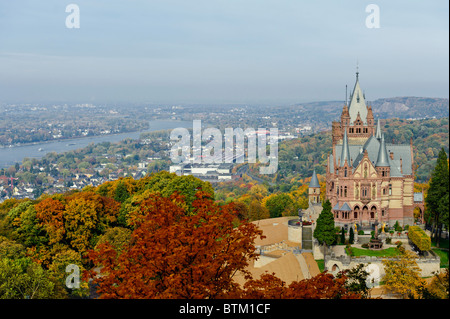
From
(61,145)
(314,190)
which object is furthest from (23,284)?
(61,145)

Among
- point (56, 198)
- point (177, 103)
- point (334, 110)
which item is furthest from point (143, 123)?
point (56, 198)

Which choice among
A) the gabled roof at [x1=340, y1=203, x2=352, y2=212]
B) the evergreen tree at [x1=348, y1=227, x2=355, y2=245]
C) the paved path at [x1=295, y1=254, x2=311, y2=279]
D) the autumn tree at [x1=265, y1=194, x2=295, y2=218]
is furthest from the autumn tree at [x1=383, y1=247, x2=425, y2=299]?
the autumn tree at [x1=265, y1=194, x2=295, y2=218]

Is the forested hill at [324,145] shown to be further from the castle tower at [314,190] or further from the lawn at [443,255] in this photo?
the lawn at [443,255]

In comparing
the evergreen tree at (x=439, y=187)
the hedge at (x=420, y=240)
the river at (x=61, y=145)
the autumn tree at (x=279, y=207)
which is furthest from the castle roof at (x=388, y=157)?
the river at (x=61, y=145)

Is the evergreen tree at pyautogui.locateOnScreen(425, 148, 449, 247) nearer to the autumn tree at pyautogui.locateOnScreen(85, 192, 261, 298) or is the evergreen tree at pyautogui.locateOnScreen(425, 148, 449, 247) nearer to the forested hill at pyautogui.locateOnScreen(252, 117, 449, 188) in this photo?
the autumn tree at pyautogui.locateOnScreen(85, 192, 261, 298)

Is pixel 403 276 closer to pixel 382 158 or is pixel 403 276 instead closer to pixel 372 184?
pixel 372 184

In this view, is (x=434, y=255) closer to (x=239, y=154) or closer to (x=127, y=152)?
(x=239, y=154)
